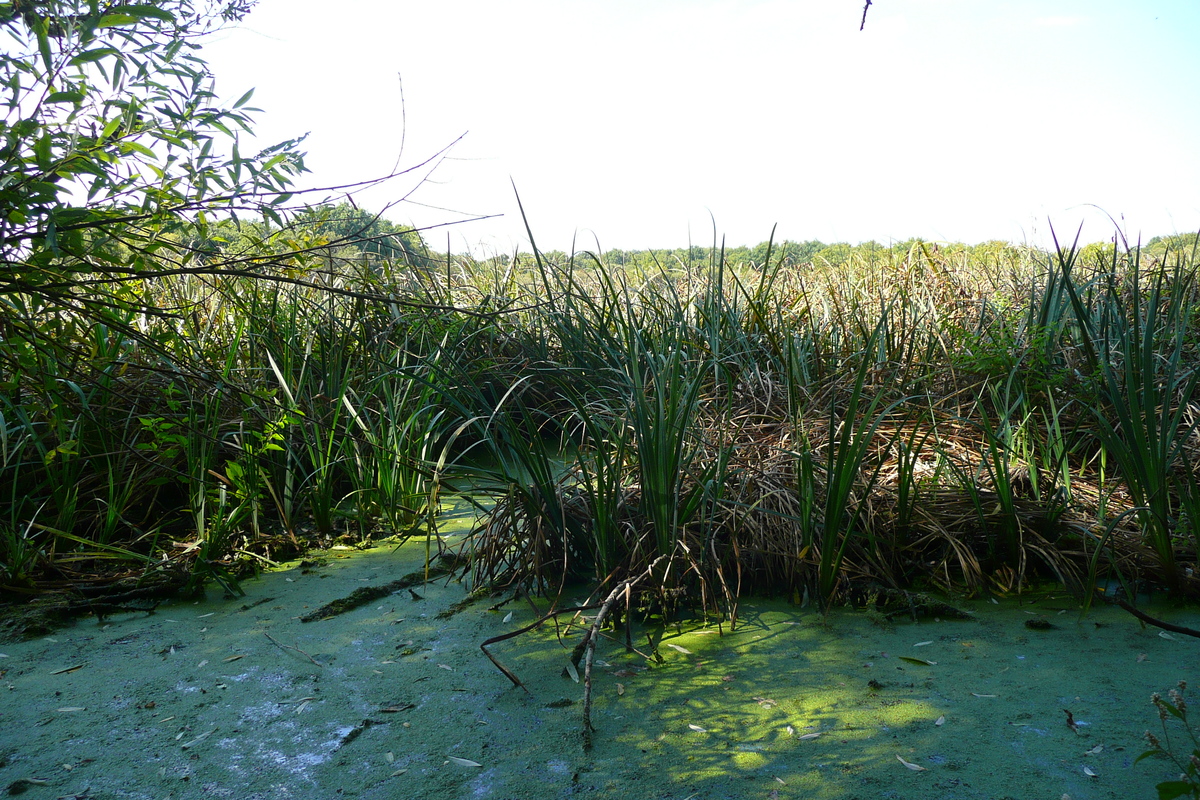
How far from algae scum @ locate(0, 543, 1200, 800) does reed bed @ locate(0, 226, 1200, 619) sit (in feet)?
0.66

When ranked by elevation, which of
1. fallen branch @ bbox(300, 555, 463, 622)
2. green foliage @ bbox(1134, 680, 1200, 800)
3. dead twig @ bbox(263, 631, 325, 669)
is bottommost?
A: dead twig @ bbox(263, 631, 325, 669)

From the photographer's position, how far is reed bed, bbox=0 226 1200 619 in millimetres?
2066

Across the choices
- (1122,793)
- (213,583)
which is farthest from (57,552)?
(1122,793)

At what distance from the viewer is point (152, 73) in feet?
5.24

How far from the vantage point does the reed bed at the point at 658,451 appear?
81.4 inches

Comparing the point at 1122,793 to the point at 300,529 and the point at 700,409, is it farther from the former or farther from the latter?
the point at 300,529

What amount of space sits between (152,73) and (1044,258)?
5.53 meters

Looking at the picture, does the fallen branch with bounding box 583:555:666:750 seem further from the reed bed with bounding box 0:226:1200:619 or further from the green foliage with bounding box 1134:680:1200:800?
the green foliage with bounding box 1134:680:1200:800

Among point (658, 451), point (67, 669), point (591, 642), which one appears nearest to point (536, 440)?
point (658, 451)

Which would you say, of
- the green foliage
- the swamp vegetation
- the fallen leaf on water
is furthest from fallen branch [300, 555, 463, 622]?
the green foliage

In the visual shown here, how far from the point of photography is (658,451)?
2004mm

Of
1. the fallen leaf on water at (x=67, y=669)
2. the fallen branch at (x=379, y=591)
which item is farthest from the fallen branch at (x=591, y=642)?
the fallen leaf on water at (x=67, y=669)

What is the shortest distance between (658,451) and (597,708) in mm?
643

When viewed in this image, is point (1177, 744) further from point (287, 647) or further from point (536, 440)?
point (287, 647)
